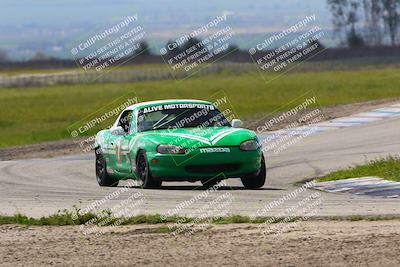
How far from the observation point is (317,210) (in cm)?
1249

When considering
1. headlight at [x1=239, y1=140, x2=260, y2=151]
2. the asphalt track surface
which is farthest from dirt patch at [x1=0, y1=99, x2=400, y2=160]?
headlight at [x1=239, y1=140, x2=260, y2=151]

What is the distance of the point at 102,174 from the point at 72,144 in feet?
35.2

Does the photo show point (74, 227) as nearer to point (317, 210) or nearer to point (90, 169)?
point (317, 210)

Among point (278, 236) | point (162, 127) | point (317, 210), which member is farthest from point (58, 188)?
point (278, 236)

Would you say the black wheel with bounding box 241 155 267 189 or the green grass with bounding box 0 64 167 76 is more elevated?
the black wheel with bounding box 241 155 267 189

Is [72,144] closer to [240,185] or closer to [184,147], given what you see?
[240,185]

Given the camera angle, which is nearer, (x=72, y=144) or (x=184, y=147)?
(x=184, y=147)

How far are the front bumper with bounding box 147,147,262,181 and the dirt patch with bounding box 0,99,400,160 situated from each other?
10.8m

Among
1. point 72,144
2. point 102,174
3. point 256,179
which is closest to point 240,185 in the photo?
point 256,179

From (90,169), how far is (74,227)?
10621 millimetres

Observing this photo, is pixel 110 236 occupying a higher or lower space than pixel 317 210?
higher

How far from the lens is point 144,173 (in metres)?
16.9

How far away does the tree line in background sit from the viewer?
119m

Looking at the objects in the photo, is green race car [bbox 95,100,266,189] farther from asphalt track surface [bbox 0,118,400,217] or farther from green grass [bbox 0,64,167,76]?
→ green grass [bbox 0,64,167,76]
